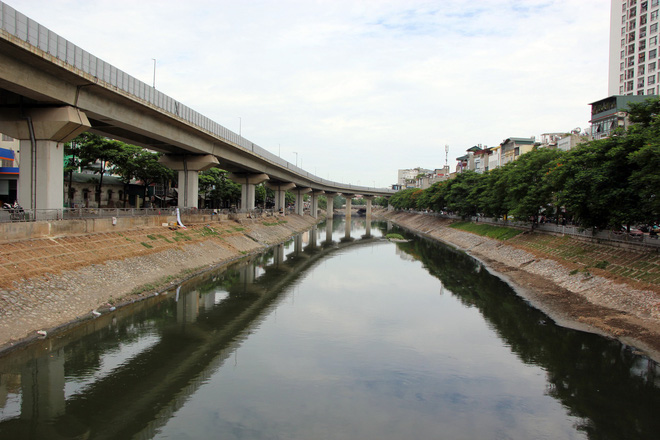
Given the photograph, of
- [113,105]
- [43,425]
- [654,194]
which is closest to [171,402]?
[43,425]

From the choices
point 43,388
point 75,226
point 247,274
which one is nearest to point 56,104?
point 75,226

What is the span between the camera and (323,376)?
58.9 ft

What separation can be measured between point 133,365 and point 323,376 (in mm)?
8038

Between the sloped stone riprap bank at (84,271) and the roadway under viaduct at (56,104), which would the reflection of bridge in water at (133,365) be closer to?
the sloped stone riprap bank at (84,271)

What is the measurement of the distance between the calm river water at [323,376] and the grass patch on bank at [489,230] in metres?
30.6

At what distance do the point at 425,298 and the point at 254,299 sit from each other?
13131 mm

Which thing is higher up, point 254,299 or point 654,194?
point 654,194

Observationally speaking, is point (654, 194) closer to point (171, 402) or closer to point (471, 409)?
point (471, 409)

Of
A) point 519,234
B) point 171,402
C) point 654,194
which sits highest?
point 654,194

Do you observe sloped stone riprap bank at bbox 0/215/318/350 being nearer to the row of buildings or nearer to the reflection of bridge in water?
the reflection of bridge in water

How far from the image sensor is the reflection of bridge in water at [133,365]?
46.3 ft

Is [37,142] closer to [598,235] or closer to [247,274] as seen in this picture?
[247,274]

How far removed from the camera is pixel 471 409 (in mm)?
15594

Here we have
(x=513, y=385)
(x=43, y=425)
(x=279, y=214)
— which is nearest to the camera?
(x=43, y=425)
